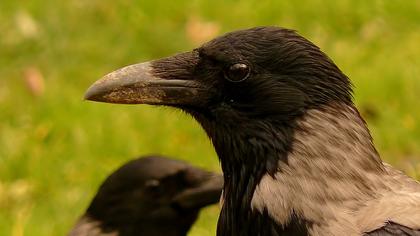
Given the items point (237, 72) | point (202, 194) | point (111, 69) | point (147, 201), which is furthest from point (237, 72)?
point (111, 69)

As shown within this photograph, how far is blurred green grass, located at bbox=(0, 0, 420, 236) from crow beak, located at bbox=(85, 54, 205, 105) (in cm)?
183

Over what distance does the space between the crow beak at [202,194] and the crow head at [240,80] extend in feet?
4.33

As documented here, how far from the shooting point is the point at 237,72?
3.67 m

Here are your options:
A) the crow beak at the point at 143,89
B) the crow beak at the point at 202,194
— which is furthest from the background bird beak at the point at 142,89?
the crow beak at the point at 202,194

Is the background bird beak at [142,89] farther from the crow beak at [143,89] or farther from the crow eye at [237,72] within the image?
the crow eye at [237,72]

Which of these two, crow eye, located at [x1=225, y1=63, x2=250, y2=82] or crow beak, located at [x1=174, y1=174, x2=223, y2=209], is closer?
crow eye, located at [x1=225, y1=63, x2=250, y2=82]

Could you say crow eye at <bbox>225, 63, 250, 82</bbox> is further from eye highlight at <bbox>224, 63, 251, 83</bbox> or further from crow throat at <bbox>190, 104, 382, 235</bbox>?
crow throat at <bbox>190, 104, 382, 235</bbox>

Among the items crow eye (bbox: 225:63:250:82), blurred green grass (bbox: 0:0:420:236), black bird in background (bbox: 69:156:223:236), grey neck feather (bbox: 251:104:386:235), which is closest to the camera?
grey neck feather (bbox: 251:104:386:235)

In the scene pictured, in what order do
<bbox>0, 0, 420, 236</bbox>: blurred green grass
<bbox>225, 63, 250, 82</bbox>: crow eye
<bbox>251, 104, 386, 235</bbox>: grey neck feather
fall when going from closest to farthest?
1. <bbox>251, 104, 386, 235</bbox>: grey neck feather
2. <bbox>225, 63, 250, 82</bbox>: crow eye
3. <bbox>0, 0, 420, 236</bbox>: blurred green grass

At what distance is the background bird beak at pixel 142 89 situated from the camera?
3.73 m

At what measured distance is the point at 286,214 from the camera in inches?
139

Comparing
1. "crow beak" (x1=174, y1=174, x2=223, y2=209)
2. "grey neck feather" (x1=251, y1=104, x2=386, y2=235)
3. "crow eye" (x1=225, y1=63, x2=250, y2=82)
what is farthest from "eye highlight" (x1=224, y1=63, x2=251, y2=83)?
"crow beak" (x1=174, y1=174, x2=223, y2=209)

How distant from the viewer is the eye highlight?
3660mm

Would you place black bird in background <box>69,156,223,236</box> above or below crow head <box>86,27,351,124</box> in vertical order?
below
